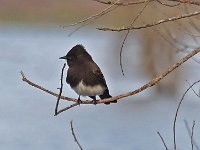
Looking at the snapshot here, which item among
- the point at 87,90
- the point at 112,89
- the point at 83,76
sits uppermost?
the point at 112,89

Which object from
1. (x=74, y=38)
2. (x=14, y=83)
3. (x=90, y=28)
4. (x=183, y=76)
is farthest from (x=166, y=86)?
(x=90, y=28)

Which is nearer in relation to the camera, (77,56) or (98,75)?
(77,56)

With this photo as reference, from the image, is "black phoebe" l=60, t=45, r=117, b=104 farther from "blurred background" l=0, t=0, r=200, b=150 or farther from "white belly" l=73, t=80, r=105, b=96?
"blurred background" l=0, t=0, r=200, b=150

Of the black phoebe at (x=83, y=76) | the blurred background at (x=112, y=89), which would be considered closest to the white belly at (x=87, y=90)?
the black phoebe at (x=83, y=76)

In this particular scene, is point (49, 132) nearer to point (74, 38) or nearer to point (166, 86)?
point (166, 86)

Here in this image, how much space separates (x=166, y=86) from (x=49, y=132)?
14.9ft

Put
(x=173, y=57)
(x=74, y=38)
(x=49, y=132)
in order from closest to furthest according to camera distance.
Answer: (x=49, y=132) → (x=173, y=57) → (x=74, y=38)

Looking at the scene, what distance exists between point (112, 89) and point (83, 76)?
8067 millimetres

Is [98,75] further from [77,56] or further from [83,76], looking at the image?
[77,56]

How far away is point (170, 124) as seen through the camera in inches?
385

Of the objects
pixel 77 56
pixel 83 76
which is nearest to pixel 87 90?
pixel 83 76

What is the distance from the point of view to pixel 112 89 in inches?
505

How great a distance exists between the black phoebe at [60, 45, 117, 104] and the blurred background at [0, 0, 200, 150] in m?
0.60

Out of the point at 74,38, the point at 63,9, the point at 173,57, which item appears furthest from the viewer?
the point at 63,9
